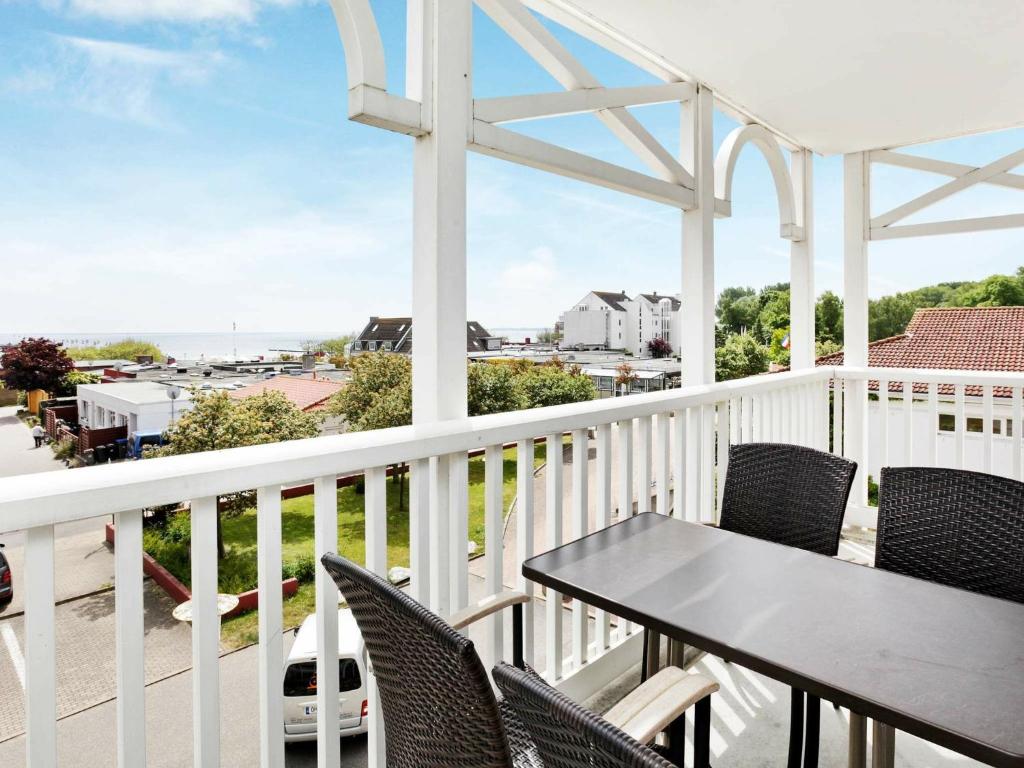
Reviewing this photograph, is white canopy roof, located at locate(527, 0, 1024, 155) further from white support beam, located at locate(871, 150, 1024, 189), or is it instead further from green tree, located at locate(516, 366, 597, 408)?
green tree, located at locate(516, 366, 597, 408)

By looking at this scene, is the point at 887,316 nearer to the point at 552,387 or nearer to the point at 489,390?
the point at 552,387

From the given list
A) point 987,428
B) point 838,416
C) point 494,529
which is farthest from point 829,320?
point 494,529

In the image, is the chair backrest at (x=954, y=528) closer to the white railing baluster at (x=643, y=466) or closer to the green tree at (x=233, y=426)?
the white railing baluster at (x=643, y=466)

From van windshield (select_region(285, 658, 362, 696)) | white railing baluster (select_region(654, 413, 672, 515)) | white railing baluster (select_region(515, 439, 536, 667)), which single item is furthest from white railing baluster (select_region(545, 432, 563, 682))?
van windshield (select_region(285, 658, 362, 696))

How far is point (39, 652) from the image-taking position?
1128 mm

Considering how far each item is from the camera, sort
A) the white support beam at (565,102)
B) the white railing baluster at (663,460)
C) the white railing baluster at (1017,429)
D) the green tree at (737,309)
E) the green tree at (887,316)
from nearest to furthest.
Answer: the white support beam at (565,102) → the white railing baluster at (663,460) → the green tree at (737,309) → the white railing baluster at (1017,429) → the green tree at (887,316)

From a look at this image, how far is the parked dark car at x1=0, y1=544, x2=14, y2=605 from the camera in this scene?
1141mm

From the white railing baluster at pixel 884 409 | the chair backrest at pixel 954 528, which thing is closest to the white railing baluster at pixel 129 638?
the chair backrest at pixel 954 528

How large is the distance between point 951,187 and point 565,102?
132 inches

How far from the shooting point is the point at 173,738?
1.68 m

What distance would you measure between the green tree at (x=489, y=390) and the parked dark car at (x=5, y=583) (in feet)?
4.64

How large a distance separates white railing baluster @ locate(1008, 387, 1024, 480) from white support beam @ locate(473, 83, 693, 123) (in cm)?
294

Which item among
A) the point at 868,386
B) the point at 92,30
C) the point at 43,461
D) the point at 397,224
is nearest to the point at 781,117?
the point at 868,386

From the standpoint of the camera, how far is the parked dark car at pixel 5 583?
1141 mm
